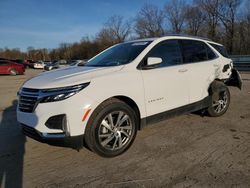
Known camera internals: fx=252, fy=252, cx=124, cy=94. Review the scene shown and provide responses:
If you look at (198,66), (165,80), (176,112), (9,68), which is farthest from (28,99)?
(9,68)

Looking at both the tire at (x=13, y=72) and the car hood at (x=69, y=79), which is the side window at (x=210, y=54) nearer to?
the car hood at (x=69, y=79)

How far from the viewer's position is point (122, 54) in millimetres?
4605

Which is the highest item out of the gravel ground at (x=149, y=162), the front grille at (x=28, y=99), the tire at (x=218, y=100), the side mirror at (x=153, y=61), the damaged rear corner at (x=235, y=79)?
the side mirror at (x=153, y=61)

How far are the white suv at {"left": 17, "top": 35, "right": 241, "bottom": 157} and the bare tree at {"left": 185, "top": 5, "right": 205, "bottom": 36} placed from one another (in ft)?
176

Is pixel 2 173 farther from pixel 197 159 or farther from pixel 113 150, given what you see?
pixel 197 159

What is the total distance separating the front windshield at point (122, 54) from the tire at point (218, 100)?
6.46 feet

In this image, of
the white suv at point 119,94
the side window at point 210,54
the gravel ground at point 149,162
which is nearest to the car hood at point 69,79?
the white suv at point 119,94

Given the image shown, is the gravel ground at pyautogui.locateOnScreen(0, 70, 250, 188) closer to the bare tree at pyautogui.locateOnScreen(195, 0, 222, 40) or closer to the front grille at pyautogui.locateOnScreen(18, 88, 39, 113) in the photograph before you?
the front grille at pyautogui.locateOnScreen(18, 88, 39, 113)

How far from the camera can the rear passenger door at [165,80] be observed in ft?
13.5

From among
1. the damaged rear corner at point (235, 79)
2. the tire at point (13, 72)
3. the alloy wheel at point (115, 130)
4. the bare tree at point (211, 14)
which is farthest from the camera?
the bare tree at point (211, 14)

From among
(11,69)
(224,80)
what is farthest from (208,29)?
(224,80)

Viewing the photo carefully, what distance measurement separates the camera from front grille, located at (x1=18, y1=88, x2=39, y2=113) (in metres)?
3.48

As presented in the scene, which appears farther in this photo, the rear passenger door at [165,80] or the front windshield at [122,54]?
the front windshield at [122,54]

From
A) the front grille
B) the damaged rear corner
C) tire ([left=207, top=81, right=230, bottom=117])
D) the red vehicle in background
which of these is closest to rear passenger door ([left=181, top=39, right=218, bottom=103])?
tire ([left=207, top=81, right=230, bottom=117])
